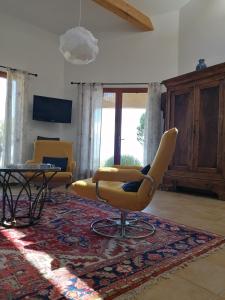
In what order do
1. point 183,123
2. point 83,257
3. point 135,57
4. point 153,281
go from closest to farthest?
point 153,281 < point 83,257 < point 183,123 < point 135,57

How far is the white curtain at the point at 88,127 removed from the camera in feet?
17.6

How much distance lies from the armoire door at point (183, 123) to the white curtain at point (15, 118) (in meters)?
2.70

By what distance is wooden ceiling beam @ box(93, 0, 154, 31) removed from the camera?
4189mm

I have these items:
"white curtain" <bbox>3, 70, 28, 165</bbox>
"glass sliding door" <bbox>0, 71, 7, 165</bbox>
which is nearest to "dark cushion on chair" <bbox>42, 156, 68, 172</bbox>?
"white curtain" <bbox>3, 70, 28, 165</bbox>

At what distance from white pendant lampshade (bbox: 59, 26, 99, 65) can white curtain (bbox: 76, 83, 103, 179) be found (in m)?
2.58

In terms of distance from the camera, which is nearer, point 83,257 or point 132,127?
point 83,257

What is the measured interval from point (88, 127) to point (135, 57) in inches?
67.5

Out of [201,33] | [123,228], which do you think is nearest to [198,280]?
[123,228]

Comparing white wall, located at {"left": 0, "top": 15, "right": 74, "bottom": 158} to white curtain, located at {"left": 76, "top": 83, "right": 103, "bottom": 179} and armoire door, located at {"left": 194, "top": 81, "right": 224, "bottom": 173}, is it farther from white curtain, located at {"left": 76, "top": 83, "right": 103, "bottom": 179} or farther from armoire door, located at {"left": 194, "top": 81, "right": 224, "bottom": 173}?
armoire door, located at {"left": 194, "top": 81, "right": 224, "bottom": 173}

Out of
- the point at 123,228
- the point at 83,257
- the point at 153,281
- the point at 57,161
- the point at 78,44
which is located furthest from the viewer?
the point at 57,161

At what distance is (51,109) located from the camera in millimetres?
5234

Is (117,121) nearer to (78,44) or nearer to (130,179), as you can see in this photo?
(78,44)

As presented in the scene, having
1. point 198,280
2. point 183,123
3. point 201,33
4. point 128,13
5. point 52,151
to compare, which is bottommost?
point 198,280

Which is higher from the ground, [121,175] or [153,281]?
[121,175]
